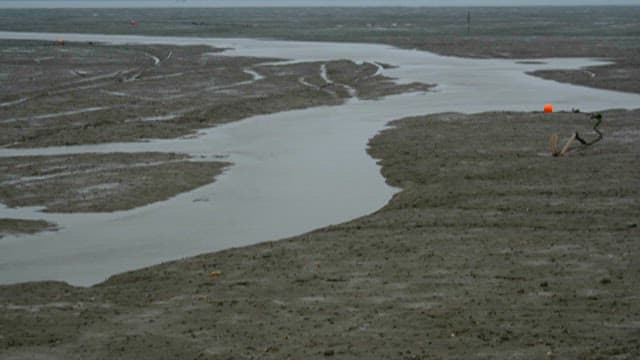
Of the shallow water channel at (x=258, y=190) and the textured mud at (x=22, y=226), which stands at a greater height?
the textured mud at (x=22, y=226)

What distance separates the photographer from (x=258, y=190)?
2620cm

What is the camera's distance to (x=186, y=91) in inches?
1912

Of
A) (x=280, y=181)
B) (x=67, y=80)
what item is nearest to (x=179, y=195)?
(x=280, y=181)

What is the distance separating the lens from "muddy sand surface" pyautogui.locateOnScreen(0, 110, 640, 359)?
44.1ft

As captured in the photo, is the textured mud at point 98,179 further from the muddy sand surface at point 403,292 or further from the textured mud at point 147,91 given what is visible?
the muddy sand surface at point 403,292

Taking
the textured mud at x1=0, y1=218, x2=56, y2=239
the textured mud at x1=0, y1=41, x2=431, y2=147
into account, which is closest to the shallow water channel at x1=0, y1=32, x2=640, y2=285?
the textured mud at x1=0, y1=218, x2=56, y2=239

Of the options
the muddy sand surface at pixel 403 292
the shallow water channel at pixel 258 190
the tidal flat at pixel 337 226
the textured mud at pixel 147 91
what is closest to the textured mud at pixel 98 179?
the tidal flat at pixel 337 226

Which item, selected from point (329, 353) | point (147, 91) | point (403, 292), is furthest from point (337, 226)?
point (147, 91)

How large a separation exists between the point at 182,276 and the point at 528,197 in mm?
9080

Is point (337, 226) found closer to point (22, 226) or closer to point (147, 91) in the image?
point (22, 226)

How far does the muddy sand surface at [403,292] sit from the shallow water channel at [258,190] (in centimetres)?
124

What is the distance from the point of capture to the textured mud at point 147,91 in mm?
36656

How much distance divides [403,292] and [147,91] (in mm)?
34360

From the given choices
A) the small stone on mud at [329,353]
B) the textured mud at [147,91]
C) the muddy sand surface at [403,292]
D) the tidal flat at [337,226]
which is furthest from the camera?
the textured mud at [147,91]
